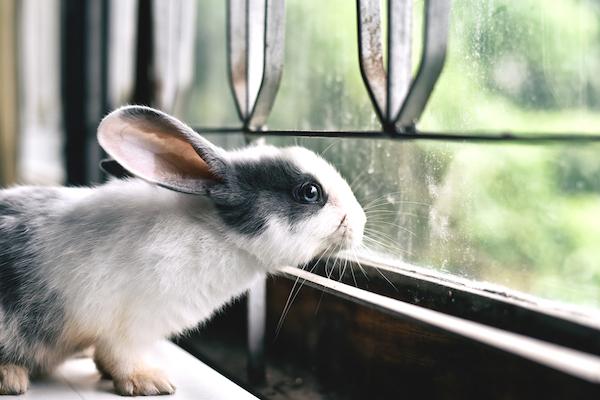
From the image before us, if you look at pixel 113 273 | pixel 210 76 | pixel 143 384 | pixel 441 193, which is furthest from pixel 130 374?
pixel 210 76

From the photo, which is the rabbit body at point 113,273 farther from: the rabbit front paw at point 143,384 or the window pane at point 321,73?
the window pane at point 321,73

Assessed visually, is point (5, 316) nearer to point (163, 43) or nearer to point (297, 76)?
point (297, 76)

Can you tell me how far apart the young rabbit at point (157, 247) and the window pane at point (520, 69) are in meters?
0.23

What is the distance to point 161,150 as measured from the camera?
38.4 inches

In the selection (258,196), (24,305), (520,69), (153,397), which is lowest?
(153,397)

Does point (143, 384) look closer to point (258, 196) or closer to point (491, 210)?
point (258, 196)

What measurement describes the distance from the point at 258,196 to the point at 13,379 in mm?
470

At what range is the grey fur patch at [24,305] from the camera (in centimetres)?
99

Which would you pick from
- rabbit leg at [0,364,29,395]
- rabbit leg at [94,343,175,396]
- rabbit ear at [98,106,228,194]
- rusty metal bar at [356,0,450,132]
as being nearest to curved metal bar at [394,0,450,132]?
rusty metal bar at [356,0,450,132]

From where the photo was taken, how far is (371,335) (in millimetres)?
1021

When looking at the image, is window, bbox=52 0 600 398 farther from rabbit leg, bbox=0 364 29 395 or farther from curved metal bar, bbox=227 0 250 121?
rabbit leg, bbox=0 364 29 395

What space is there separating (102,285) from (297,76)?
534mm

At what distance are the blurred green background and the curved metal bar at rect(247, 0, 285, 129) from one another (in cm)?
8

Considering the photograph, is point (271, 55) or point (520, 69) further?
point (271, 55)
